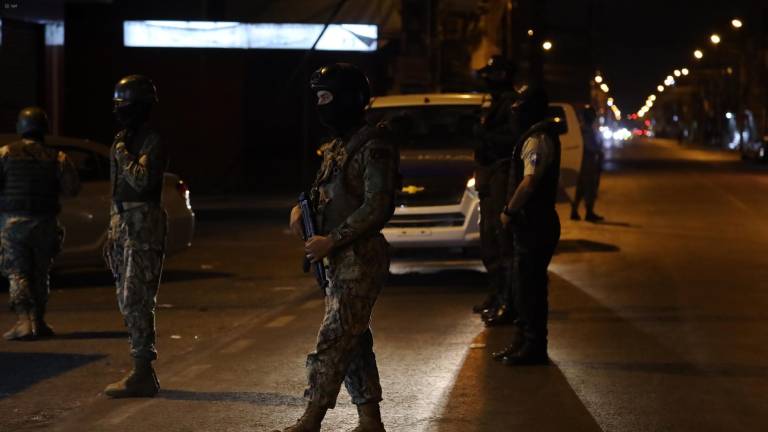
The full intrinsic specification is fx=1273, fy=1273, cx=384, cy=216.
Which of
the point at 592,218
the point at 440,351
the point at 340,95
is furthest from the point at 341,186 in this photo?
the point at 592,218

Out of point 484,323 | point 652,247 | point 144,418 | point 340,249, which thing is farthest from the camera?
point 652,247

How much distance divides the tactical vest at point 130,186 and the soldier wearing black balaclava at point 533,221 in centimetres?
244

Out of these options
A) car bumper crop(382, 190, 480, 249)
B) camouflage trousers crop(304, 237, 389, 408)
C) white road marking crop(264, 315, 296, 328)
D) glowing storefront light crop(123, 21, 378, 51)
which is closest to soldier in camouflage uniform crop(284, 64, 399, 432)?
camouflage trousers crop(304, 237, 389, 408)

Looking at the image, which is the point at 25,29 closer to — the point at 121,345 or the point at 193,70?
the point at 193,70

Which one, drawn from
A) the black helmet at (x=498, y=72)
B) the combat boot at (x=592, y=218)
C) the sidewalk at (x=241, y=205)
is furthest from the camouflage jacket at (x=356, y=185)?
the sidewalk at (x=241, y=205)

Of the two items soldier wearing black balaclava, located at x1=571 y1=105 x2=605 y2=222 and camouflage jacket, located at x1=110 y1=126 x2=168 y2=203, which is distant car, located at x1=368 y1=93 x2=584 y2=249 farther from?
soldier wearing black balaclava, located at x1=571 y1=105 x2=605 y2=222

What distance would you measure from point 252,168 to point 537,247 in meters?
22.1

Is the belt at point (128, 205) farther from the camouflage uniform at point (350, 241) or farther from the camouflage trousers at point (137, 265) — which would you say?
the camouflage uniform at point (350, 241)

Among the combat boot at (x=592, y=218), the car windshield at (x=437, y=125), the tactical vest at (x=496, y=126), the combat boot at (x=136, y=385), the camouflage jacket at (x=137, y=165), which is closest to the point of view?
the camouflage jacket at (x=137, y=165)

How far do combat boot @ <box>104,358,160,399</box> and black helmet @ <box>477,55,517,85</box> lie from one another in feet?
13.9

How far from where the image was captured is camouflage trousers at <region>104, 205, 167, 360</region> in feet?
24.7

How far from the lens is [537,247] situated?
864cm

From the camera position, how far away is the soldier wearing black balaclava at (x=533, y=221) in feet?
28.1

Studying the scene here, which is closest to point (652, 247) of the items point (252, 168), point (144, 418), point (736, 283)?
point (736, 283)
